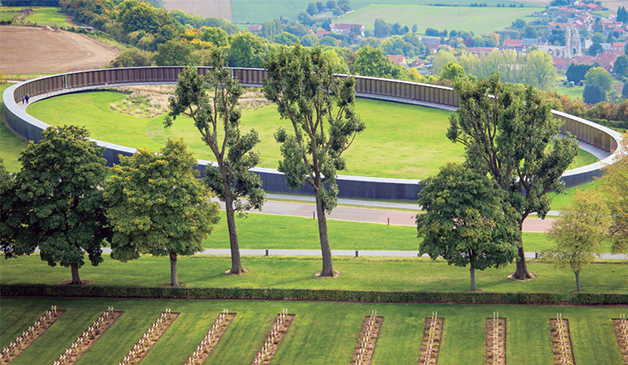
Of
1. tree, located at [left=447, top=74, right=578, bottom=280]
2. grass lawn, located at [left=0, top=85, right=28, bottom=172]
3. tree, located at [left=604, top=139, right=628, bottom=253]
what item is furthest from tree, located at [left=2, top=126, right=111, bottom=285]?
tree, located at [left=604, top=139, right=628, bottom=253]

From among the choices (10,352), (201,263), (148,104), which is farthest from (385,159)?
(10,352)

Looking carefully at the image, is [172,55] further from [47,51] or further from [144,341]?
[144,341]

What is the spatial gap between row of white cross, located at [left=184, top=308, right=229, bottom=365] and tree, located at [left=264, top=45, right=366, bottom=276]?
904 centimetres

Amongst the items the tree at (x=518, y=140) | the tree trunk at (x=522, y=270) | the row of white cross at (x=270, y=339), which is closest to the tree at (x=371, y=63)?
the tree at (x=518, y=140)

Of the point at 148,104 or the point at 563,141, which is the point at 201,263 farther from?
the point at 148,104

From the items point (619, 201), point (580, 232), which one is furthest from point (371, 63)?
point (580, 232)

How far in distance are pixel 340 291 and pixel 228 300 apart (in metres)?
8.24

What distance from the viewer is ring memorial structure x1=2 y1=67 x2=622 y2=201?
7000 cm

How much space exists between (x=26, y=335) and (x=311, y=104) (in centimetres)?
2525

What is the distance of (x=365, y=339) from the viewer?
1720 inches

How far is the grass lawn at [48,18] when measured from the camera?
595 feet

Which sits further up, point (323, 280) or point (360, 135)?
point (360, 135)

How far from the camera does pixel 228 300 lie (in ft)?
161

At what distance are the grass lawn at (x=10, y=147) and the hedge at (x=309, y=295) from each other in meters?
30.6
